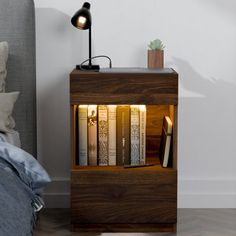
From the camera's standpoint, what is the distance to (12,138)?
301cm

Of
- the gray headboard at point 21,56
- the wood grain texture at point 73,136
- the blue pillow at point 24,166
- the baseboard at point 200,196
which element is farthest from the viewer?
the baseboard at point 200,196

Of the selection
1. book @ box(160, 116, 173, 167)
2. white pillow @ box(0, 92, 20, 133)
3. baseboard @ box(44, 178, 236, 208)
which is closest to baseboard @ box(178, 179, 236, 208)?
baseboard @ box(44, 178, 236, 208)

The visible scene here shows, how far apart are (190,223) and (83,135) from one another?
28.1 inches

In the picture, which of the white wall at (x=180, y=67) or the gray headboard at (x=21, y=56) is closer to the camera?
the gray headboard at (x=21, y=56)

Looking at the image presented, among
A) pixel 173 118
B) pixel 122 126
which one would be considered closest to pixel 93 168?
pixel 122 126

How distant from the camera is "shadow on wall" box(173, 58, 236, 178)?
11.3 ft

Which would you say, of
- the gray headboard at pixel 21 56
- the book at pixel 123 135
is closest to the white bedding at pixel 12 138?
the gray headboard at pixel 21 56

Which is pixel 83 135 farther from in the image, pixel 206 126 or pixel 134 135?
pixel 206 126

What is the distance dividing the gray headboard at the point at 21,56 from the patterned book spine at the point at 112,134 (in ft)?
1.40

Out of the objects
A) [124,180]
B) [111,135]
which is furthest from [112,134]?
[124,180]

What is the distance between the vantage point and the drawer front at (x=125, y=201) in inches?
118

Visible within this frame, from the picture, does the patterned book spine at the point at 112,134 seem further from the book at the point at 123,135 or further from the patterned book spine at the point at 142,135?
the patterned book spine at the point at 142,135

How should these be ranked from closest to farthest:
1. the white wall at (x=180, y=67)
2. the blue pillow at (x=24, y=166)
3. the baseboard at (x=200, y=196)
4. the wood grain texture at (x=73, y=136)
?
the blue pillow at (x=24, y=166) → the wood grain texture at (x=73, y=136) → the white wall at (x=180, y=67) → the baseboard at (x=200, y=196)

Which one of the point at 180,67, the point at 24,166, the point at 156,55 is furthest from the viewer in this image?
the point at 180,67
